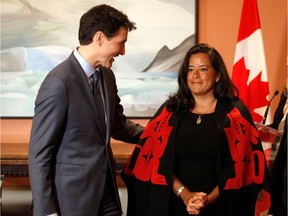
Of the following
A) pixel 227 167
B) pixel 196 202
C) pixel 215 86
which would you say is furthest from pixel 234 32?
pixel 196 202

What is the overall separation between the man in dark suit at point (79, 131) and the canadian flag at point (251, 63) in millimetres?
1686

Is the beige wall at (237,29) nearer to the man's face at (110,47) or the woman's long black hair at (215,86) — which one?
the woman's long black hair at (215,86)

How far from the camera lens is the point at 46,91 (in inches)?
62.5

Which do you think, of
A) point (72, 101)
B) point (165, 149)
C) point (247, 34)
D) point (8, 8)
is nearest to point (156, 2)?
point (247, 34)

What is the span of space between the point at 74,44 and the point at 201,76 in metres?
1.59

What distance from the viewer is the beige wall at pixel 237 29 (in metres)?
3.43

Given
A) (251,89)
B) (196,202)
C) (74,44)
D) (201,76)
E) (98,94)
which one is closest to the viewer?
(98,94)

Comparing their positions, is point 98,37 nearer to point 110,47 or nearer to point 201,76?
point 110,47

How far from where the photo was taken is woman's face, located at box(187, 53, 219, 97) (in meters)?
2.02

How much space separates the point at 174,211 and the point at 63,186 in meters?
0.60

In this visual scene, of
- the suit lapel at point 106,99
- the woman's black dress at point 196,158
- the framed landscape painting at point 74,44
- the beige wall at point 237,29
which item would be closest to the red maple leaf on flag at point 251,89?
the beige wall at point 237,29

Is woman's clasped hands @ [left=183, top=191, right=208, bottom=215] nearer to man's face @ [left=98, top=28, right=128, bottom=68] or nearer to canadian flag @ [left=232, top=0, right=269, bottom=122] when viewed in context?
man's face @ [left=98, top=28, right=128, bottom=68]

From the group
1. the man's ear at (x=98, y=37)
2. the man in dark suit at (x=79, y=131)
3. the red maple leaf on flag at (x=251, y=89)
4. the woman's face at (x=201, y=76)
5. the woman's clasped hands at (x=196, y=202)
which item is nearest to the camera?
the man in dark suit at (x=79, y=131)

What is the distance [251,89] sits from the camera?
3.26m
